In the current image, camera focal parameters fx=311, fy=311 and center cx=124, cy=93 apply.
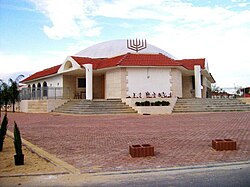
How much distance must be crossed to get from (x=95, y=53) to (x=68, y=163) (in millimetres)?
33009

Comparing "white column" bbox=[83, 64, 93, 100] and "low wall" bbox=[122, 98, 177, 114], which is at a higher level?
"white column" bbox=[83, 64, 93, 100]

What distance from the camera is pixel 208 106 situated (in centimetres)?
2803

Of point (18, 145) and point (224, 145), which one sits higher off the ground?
point (18, 145)

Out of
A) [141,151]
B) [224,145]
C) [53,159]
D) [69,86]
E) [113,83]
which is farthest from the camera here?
[69,86]

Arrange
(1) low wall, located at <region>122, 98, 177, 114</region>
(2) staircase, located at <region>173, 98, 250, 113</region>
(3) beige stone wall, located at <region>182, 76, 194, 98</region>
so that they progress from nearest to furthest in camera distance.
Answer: (1) low wall, located at <region>122, 98, 177, 114</region>, (2) staircase, located at <region>173, 98, 250, 113</region>, (3) beige stone wall, located at <region>182, 76, 194, 98</region>

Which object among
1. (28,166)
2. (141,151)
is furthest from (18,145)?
(141,151)

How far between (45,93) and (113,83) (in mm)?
7352

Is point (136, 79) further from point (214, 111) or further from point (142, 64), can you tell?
point (214, 111)

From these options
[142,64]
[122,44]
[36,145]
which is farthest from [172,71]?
[36,145]

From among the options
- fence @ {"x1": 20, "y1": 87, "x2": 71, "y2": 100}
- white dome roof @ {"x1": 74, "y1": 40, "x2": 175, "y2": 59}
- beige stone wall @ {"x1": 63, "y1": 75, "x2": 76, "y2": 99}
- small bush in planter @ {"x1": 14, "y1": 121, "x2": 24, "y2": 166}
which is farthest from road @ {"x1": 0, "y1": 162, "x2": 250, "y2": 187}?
white dome roof @ {"x1": 74, "y1": 40, "x2": 175, "y2": 59}

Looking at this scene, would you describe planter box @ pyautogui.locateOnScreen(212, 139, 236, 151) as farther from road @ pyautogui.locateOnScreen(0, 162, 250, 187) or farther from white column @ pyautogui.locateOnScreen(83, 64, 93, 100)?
white column @ pyautogui.locateOnScreen(83, 64, 93, 100)

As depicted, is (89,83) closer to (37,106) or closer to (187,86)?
(37,106)

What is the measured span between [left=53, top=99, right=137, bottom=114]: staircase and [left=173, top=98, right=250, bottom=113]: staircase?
15.0 feet

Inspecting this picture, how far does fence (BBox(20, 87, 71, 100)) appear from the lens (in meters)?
32.0
